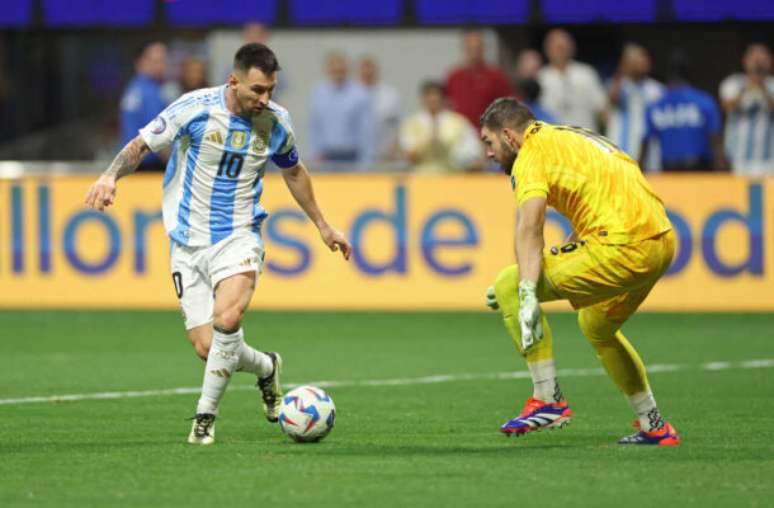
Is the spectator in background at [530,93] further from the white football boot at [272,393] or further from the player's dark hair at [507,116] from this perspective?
the player's dark hair at [507,116]

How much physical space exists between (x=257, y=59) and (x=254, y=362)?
169 cm

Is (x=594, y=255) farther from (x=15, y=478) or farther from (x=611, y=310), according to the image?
(x=15, y=478)

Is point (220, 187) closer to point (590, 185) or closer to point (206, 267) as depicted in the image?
point (206, 267)

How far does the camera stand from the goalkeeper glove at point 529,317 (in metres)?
8.67

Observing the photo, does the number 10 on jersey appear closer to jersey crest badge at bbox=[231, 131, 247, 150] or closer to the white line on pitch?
jersey crest badge at bbox=[231, 131, 247, 150]

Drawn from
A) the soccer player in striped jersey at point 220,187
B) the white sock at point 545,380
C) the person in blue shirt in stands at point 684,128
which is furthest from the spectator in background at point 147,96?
the white sock at point 545,380

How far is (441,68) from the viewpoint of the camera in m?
22.8

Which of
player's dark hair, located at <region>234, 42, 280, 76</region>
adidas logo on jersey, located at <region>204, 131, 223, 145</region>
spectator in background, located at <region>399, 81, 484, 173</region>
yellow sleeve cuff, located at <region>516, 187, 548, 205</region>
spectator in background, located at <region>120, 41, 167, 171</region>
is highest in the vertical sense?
player's dark hair, located at <region>234, 42, 280, 76</region>

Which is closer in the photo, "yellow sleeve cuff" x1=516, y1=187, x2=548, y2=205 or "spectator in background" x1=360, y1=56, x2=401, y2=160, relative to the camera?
"yellow sleeve cuff" x1=516, y1=187, x2=548, y2=205

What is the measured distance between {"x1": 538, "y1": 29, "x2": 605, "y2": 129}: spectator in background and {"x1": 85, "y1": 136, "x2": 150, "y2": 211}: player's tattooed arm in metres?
10.1

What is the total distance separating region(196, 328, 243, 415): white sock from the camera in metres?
9.37

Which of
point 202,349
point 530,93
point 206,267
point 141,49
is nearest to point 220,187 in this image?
point 206,267

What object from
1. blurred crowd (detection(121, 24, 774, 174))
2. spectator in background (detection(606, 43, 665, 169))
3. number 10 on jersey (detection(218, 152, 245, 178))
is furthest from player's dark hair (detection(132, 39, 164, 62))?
number 10 on jersey (detection(218, 152, 245, 178))

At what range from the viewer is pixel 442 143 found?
64.6 ft
